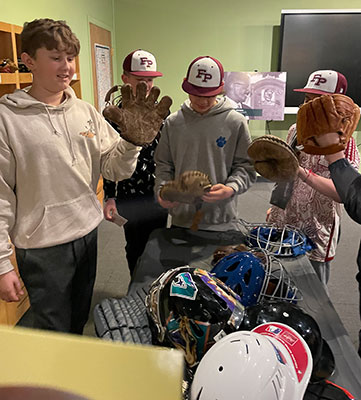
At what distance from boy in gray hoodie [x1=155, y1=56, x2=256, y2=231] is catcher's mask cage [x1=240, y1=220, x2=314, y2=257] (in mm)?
213

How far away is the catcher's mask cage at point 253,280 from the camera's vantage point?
1.33m

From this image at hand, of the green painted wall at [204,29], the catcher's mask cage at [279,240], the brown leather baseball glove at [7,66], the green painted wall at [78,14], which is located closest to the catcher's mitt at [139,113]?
the catcher's mask cage at [279,240]

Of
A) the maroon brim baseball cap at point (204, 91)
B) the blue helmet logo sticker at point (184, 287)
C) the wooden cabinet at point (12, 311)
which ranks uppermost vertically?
the maroon brim baseball cap at point (204, 91)

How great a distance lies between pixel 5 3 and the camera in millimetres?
2416

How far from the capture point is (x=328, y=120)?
1248mm

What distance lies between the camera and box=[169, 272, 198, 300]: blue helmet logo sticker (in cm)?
104

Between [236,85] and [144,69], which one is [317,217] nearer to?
[144,69]

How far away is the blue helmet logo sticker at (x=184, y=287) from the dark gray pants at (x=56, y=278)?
596 millimetres

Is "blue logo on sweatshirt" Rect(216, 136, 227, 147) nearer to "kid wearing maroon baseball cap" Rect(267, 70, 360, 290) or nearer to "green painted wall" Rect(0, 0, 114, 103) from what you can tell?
"kid wearing maroon baseball cap" Rect(267, 70, 360, 290)

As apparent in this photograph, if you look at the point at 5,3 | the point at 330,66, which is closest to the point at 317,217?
the point at 5,3

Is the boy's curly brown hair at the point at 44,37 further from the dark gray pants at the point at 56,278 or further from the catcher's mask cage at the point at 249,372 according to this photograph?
the catcher's mask cage at the point at 249,372

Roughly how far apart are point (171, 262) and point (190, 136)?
60cm

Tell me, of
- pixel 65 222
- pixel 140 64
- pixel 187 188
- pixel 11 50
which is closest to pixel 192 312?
pixel 65 222

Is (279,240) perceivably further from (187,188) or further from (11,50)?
(11,50)
